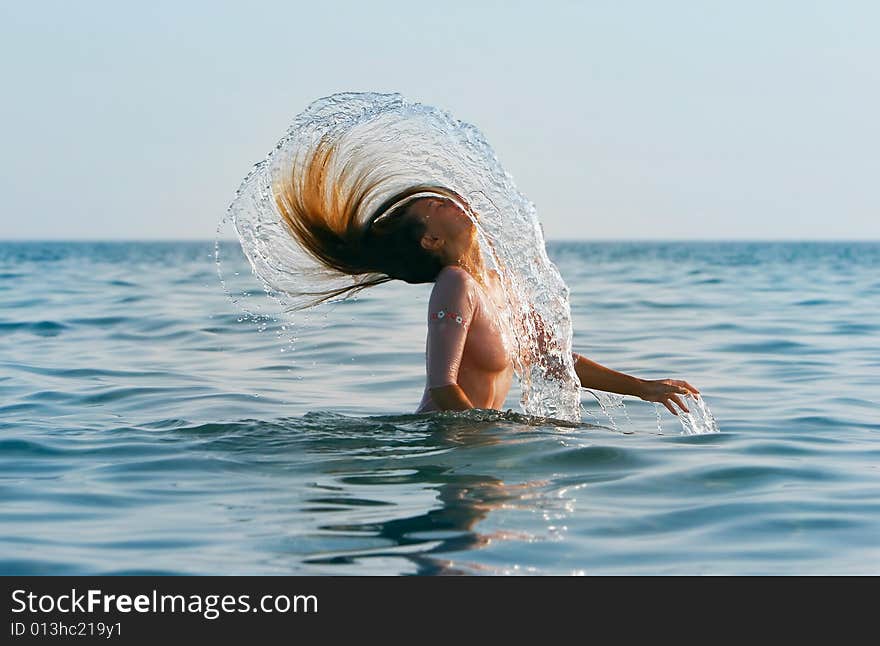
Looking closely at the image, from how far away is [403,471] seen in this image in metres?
6.34

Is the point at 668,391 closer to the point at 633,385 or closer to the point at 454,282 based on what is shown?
the point at 633,385

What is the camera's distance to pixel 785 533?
5.38 m

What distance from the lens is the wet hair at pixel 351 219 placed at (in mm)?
7133

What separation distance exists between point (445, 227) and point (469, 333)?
591mm

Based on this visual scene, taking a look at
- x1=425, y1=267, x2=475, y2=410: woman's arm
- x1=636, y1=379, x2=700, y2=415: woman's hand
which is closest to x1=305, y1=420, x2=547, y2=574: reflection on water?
x1=425, y1=267, x2=475, y2=410: woman's arm

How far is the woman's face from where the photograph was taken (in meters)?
7.02

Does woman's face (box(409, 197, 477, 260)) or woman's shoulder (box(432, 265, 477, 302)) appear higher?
woman's face (box(409, 197, 477, 260))

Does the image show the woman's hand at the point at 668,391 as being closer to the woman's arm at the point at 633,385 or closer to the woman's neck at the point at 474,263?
the woman's arm at the point at 633,385

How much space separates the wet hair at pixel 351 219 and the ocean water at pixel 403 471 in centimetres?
87

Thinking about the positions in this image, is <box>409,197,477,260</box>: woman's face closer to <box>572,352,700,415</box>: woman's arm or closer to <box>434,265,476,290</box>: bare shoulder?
<box>434,265,476,290</box>: bare shoulder

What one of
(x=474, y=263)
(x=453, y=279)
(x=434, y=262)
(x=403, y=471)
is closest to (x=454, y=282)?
(x=453, y=279)

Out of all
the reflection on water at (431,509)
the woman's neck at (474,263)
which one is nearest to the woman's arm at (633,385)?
the woman's neck at (474,263)
